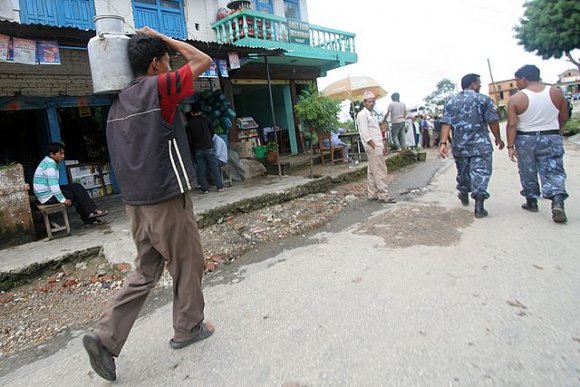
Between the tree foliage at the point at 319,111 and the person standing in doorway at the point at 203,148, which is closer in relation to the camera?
the person standing in doorway at the point at 203,148

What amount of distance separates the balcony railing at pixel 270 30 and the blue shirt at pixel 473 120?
20.6 feet

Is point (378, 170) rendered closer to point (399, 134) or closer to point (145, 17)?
point (399, 134)

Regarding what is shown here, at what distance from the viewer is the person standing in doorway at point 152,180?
2.20 metres

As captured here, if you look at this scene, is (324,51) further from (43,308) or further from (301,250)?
(43,308)

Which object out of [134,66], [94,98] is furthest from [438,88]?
[134,66]

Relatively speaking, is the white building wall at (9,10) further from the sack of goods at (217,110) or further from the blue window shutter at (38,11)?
the sack of goods at (217,110)

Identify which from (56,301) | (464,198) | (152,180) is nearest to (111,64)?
(152,180)

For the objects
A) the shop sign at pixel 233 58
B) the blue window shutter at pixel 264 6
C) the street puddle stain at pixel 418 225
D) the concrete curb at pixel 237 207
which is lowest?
the street puddle stain at pixel 418 225

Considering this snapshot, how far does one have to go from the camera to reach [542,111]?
4.77m

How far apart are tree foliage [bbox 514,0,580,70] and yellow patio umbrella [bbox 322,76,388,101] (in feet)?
44.3

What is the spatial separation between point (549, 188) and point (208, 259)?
403 centimetres

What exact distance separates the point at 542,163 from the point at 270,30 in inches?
309

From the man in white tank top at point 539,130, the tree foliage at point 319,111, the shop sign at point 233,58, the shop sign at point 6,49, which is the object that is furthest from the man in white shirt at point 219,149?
the man in white tank top at point 539,130

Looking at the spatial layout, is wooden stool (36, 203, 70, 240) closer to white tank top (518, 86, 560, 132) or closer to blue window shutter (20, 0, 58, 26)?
blue window shutter (20, 0, 58, 26)
